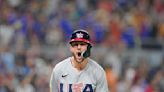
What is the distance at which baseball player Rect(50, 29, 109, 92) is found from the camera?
10281mm

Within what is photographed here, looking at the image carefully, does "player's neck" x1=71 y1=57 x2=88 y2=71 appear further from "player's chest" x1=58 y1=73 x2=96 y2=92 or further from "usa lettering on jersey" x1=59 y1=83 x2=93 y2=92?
"usa lettering on jersey" x1=59 y1=83 x2=93 y2=92

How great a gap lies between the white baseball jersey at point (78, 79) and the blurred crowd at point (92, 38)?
632cm

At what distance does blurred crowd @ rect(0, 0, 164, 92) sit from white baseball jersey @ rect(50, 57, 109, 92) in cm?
632

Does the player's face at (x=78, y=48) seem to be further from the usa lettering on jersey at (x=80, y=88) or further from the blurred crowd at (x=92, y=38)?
the blurred crowd at (x=92, y=38)

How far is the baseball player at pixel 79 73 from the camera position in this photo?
10281mm

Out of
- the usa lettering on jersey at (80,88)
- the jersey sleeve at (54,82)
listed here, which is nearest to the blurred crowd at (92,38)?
the jersey sleeve at (54,82)

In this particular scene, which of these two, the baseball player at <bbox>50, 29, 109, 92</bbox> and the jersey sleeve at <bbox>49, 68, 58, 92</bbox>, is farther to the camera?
the jersey sleeve at <bbox>49, 68, 58, 92</bbox>

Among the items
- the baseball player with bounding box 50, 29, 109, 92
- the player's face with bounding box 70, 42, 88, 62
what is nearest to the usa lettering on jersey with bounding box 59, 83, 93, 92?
the baseball player with bounding box 50, 29, 109, 92

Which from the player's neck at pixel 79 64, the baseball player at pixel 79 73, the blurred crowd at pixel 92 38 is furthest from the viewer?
the blurred crowd at pixel 92 38

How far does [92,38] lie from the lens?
66.3 ft

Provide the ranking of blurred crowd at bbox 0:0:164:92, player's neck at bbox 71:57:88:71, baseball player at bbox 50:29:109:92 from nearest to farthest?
1. baseball player at bbox 50:29:109:92
2. player's neck at bbox 71:57:88:71
3. blurred crowd at bbox 0:0:164:92

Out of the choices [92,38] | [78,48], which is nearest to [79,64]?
[78,48]

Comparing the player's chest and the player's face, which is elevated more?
the player's face

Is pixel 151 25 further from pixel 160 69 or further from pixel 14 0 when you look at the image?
pixel 14 0
